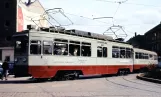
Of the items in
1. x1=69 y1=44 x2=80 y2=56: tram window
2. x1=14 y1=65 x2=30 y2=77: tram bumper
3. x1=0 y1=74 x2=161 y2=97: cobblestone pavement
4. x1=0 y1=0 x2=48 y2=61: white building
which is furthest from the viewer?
x1=0 y1=0 x2=48 y2=61: white building

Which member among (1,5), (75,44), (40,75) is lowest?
(40,75)

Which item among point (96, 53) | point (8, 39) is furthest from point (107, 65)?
point (8, 39)

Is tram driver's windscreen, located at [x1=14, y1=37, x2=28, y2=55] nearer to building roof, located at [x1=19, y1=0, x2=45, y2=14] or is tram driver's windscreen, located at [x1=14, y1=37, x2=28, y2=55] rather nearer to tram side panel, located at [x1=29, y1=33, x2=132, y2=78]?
tram side panel, located at [x1=29, y1=33, x2=132, y2=78]

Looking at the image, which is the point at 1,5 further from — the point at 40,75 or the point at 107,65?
the point at 40,75

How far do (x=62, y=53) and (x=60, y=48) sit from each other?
1.17ft

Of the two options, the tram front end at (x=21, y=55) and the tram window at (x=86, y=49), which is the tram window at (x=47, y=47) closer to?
the tram front end at (x=21, y=55)

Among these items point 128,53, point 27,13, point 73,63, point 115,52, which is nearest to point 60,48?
point 73,63

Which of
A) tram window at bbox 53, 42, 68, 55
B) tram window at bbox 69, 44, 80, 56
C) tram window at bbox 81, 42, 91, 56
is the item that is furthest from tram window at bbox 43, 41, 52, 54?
tram window at bbox 81, 42, 91, 56

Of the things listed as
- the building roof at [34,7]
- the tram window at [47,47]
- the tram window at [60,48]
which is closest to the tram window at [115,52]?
the tram window at [60,48]

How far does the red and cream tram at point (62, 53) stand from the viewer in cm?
1847

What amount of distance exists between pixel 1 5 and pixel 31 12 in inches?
328

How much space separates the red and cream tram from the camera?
18469mm

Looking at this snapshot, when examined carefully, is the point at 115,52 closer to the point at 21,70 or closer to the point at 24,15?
the point at 21,70

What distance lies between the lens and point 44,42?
61.9 ft
